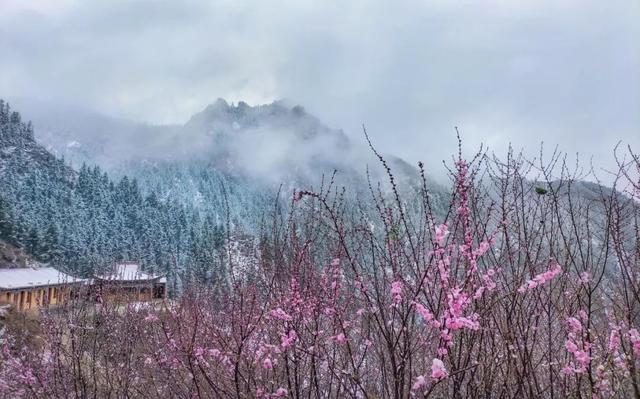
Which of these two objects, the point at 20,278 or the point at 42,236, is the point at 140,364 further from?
the point at 42,236

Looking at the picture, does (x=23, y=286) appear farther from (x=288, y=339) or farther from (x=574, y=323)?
(x=574, y=323)

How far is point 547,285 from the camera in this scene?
18.5ft

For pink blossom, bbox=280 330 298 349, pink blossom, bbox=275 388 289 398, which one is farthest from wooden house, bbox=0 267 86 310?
pink blossom, bbox=280 330 298 349

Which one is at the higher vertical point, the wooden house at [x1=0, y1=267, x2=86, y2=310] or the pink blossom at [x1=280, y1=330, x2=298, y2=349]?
the wooden house at [x1=0, y1=267, x2=86, y2=310]

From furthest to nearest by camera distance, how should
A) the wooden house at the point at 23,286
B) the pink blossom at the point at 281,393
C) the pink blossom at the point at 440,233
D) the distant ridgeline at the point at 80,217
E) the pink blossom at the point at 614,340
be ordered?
the distant ridgeline at the point at 80,217 < the wooden house at the point at 23,286 < the pink blossom at the point at 281,393 < the pink blossom at the point at 614,340 < the pink blossom at the point at 440,233

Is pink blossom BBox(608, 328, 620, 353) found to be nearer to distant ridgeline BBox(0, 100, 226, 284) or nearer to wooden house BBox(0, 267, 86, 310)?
wooden house BBox(0, 267, 86, 310)

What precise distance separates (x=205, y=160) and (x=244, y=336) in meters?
181

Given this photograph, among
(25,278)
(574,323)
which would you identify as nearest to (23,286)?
(25,278)

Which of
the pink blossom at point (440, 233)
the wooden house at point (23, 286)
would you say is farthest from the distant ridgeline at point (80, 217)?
the pink blossom at point (440, 233)

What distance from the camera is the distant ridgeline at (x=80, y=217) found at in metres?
53.8

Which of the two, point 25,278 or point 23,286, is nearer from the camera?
point 23,286

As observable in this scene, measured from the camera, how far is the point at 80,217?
69.4 metres

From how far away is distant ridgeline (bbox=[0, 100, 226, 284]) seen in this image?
53844mm

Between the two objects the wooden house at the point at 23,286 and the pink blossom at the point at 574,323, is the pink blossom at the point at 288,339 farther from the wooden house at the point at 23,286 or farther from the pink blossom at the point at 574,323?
the wooden house at the point at 23,286
